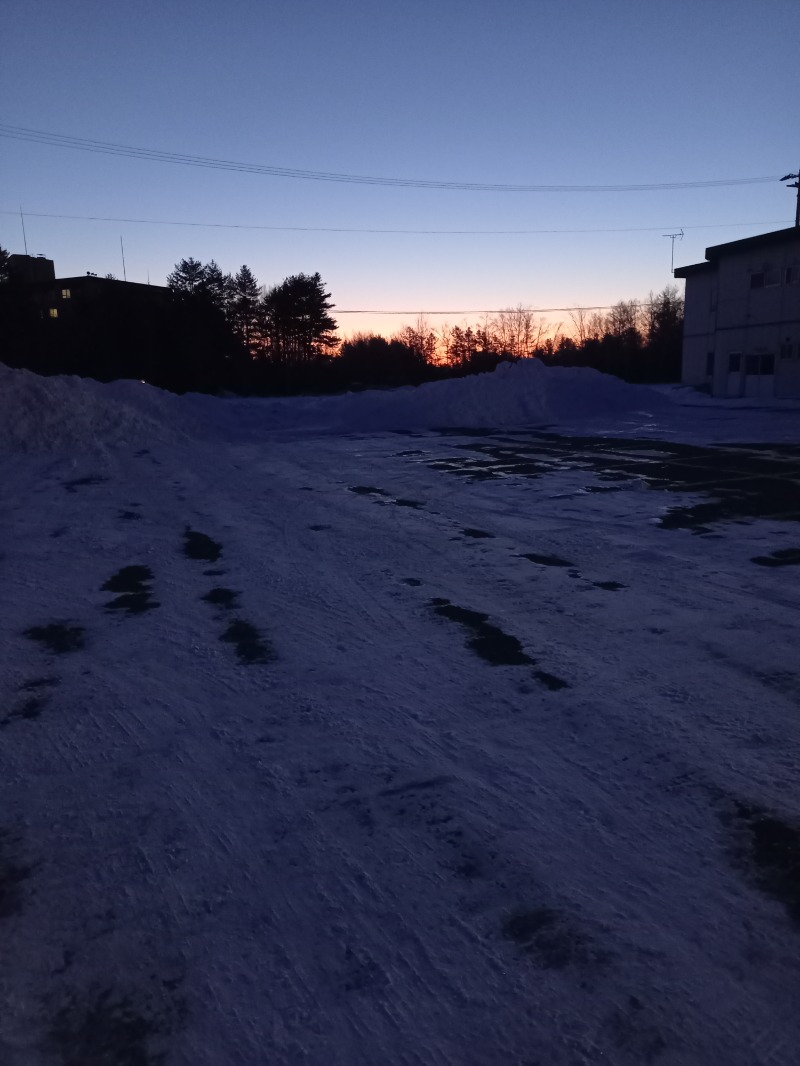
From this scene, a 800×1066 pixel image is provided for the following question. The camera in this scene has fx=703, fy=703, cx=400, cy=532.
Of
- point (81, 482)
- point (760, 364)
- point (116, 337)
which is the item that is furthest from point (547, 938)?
point (760, 364)

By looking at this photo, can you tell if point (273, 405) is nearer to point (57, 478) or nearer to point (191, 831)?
point (57, 478)

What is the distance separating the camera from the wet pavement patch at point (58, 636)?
4363 mm

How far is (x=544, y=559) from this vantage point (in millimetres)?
6141

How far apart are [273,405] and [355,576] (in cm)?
1959

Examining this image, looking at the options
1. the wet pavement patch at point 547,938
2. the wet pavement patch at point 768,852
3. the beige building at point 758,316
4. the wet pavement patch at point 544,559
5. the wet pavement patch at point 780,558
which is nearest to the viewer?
the wet pavement patch at point 547,938

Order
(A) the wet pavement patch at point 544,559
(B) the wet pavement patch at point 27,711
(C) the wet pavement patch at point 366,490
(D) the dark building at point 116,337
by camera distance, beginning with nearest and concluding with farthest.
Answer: (B) the wet pavement patch at point 27,711 → (A) the wet pavement patch at point 544,559 → (C) the wet pavement patch at point 366,490 → (D) the dark building at point 116,337

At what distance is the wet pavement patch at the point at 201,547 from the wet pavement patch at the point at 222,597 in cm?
100

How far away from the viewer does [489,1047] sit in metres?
1.75

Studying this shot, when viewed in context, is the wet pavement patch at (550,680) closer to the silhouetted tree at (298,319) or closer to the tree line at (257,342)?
the tree line at (257,342)

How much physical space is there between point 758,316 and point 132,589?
33.7 metres

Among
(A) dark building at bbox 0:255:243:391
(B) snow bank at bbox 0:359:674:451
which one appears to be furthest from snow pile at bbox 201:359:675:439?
(A) dark building at bbox 0:255:243:391

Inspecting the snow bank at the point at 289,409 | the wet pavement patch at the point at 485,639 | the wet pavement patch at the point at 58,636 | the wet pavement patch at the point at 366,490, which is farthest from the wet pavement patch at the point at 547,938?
the snow bank at the point at 289,409

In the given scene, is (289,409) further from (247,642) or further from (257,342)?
(257,342)

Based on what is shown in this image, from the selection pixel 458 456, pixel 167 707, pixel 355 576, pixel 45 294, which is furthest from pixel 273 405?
pixel 45 294
